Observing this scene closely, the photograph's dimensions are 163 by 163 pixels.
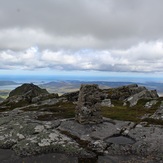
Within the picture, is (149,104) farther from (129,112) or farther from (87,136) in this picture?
(87,136)

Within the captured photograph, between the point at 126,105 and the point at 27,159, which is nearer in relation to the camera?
the point at 27,159

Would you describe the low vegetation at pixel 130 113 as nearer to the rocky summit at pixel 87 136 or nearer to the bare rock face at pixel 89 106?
the rocky summit at pixel 87 136

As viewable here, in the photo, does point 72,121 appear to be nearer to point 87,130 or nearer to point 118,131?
point 87,130

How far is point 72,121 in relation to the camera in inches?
1168

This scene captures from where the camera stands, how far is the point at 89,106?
95.2 ft

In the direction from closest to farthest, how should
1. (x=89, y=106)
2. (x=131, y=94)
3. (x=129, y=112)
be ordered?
1. (x=89, y=106)
2. (x=129, y=112)
3. (x=131, y=94)

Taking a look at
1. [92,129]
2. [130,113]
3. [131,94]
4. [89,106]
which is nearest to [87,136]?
[92,129]

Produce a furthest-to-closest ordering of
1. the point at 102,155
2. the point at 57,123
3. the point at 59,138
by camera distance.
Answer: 1. the point at 57,123
2. the point at 59,138
3. the point at 102,155

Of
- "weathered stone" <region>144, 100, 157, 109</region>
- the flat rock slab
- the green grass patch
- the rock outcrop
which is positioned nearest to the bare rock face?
the flat rock slab

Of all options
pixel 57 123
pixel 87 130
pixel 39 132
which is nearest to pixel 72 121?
pixel 57 123

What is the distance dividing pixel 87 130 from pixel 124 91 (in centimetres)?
5139

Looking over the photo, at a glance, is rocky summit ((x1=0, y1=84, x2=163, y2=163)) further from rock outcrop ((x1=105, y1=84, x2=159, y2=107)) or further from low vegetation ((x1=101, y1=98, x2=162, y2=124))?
rock outcrop ((x1=105, y1=84, x2=159, y2=107))

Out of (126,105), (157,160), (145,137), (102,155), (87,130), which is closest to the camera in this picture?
(157,160)

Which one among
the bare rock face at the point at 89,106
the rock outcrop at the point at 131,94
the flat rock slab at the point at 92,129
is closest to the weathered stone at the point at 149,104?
the rock outcrop at the point at 131,94
